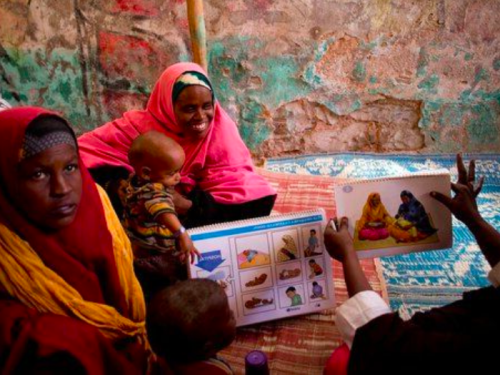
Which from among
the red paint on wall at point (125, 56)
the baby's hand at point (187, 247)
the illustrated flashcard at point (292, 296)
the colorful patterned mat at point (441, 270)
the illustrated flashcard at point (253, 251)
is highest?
the red paint on wall at point (125, 56)

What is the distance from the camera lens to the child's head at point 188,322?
1122 millimetres

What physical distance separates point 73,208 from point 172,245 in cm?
62

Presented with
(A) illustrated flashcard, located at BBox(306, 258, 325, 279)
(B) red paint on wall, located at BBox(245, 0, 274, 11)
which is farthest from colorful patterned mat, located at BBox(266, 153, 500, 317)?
(B) red paint on wall, located at BBox(245, 0, 274, 11)

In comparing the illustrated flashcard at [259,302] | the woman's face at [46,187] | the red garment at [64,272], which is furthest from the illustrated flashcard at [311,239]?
the woman's face at [46,187]

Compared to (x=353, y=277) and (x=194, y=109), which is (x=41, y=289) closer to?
(x=353, y=277)

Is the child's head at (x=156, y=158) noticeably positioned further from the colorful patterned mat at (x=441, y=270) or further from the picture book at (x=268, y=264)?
the colorful patterned mat at (x=441, y=270)

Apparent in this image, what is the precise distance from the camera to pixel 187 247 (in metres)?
1.53

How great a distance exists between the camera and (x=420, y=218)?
5.57ft

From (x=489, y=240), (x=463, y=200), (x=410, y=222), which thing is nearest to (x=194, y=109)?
(x=410, y=222)

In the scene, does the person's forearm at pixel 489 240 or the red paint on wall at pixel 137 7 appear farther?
the red paint on wall at pixel 137 7

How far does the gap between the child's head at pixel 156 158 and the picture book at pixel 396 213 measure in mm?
670

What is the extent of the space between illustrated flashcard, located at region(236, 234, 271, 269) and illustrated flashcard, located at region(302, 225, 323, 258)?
0.16 meters

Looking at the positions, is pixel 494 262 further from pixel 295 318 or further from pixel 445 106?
pixel 445 106

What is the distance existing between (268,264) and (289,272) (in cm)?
10
